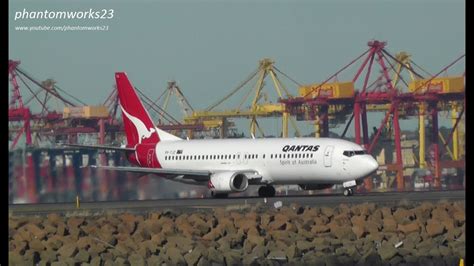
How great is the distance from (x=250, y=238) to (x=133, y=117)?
3931 cm

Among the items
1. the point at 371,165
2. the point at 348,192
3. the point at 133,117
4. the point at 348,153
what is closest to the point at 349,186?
the point at 348,192

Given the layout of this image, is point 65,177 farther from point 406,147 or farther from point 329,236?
point 406,147

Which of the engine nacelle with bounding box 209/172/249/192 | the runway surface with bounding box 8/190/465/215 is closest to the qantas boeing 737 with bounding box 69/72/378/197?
the engine nacelle with bounding box 209/172/249/192

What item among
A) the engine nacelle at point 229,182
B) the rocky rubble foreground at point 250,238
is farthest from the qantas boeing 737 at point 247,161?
the rocky rubble foreground at point 250,238

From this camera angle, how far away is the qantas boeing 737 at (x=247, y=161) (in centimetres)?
5669

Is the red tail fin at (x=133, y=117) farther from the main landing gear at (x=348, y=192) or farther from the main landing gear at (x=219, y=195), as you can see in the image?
the main landing gear at (x=348, y=192)

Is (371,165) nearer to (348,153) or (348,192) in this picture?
(348,153)

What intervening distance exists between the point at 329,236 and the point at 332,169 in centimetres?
2587

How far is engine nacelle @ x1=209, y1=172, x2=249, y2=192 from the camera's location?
5853 centimetres

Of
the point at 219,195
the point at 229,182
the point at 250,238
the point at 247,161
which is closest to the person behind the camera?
the point at 250,238

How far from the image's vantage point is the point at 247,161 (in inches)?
2376

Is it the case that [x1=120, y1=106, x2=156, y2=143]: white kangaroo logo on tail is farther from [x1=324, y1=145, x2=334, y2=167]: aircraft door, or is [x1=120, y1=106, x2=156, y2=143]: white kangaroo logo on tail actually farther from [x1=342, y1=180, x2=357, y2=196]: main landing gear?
[x1=342, y1=180, x2=357, y2=196]: main landing gear
